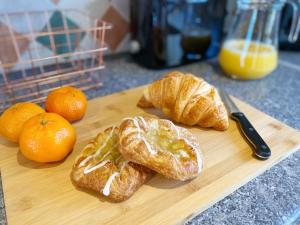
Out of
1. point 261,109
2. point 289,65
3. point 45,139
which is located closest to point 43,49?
point 45,139

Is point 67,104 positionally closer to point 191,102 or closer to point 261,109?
point 191,102

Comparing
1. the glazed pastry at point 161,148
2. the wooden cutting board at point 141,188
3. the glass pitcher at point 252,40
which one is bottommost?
the wooden cutting board at point 141,188

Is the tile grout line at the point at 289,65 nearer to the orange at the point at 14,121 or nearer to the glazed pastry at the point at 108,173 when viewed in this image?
the glazed pastry at the point at 108,173

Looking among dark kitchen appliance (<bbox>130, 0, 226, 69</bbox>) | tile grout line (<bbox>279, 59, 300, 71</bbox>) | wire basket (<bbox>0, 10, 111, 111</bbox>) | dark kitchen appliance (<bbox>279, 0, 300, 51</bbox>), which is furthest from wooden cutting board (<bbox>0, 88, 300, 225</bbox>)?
dark kitchen appliance (<bbox>279, 0, 300, 51</bbox>)

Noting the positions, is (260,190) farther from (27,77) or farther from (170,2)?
(27,77)

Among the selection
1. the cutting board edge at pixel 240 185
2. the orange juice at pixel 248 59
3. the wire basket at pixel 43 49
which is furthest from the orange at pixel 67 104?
the orange juice at pixel 248 59
